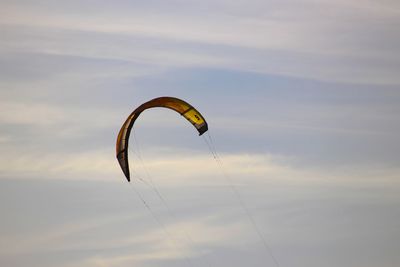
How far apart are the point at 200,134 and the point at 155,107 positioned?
511cm

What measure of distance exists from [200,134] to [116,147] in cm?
851

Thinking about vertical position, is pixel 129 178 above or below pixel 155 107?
below

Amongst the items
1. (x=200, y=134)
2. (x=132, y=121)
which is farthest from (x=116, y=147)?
(x=200, y=134)

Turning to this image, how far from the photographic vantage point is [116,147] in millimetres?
81438

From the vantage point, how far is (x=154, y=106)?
262 feet

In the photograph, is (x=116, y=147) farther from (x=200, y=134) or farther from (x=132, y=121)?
(x=200, y=134)

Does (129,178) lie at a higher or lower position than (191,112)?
lower

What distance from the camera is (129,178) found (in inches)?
3046

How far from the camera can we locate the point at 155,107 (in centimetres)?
7950

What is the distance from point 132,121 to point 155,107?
263 cm

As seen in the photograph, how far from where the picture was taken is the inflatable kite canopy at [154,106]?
78.9 m

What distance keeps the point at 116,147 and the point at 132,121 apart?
8.53ft

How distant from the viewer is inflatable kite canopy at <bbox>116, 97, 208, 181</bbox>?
78938 mm
